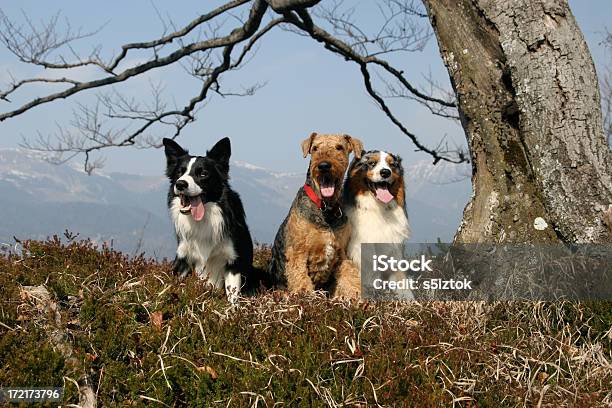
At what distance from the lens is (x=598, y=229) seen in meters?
5.31

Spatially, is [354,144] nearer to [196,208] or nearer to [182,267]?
[196,208]

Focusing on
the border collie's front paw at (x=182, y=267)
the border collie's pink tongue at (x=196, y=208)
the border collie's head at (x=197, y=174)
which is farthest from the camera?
the border collie's front paw at (x=182, y=267)

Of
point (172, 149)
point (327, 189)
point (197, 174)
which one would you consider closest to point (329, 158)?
point (327, 189)

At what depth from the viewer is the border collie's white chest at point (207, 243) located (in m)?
6.22

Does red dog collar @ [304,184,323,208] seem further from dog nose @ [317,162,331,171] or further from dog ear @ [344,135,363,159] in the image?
dog ear @ [344,135,363,159]

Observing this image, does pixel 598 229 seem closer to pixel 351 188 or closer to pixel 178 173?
pixel 351 188

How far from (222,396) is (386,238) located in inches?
125

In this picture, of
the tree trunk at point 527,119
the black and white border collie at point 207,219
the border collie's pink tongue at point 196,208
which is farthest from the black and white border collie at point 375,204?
the border collie's pink tongue at point 196,208

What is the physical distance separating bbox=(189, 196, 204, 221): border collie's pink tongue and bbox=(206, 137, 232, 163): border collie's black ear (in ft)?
1.57

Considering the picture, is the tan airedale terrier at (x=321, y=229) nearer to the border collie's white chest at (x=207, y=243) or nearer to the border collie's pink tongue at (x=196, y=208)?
the border collie's white chest at (x=207, y=243)

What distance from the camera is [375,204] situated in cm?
657

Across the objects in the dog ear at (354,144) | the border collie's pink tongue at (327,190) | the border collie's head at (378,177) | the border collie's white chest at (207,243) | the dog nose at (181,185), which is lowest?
the border collie's white chest at (207,243)

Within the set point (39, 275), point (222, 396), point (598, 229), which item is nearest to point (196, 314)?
point (222, 396)

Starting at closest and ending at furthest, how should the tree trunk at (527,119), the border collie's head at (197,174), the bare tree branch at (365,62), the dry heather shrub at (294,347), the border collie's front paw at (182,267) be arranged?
the dry heather shrub at (294,347) → the tree trunk at (527,119) → the border collie's head at (197,174) → the border collie's front paw at (182,267) → the bare tree branch at (365,62)
